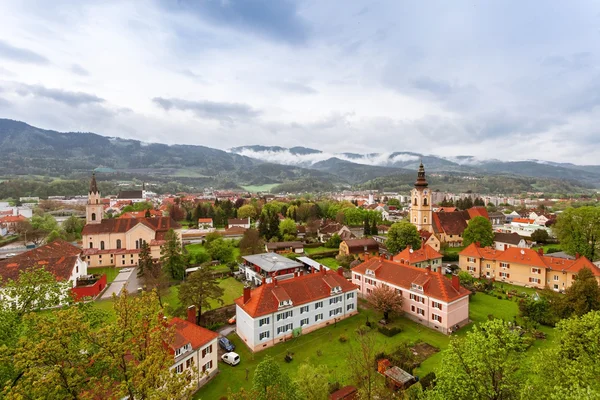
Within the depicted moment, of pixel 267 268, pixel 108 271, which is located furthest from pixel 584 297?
pixel 108 271

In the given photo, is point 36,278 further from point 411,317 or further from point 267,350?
point 411,317

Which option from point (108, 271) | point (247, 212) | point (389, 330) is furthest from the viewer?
point (247, 212)

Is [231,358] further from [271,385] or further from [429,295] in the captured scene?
[429,295]

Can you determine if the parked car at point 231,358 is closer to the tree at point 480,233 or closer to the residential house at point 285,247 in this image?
the residential house at point 285,247

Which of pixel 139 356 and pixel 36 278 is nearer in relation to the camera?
pixel 139 356

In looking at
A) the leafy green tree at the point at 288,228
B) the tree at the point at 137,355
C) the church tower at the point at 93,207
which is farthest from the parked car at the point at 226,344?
the church tower at the point at 93,207

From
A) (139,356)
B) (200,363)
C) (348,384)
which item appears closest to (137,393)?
(139,356)
